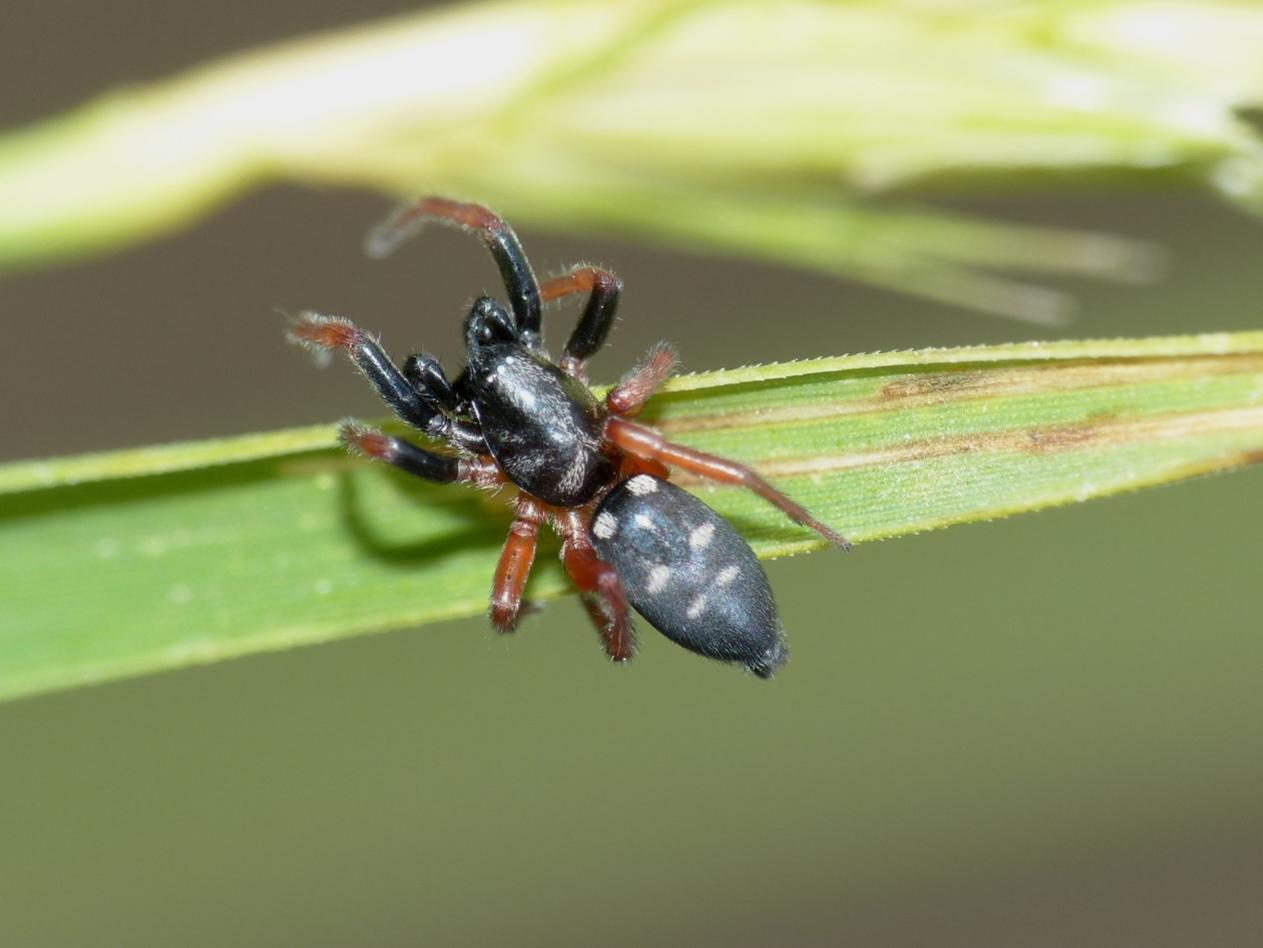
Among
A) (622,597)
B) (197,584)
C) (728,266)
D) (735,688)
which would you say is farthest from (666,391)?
(728,266)

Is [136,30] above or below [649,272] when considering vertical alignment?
above

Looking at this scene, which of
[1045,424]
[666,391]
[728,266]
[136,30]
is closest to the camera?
[1045,424]

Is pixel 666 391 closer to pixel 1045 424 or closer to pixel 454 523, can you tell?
pixel 454 523

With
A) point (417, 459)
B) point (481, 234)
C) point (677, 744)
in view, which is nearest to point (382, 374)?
point (481, 234)

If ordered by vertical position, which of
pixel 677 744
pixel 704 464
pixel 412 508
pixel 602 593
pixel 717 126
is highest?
pixel 717 126

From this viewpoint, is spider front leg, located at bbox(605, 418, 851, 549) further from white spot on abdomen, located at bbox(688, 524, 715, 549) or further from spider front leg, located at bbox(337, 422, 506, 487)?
spider front leg, located at bbox(337, 422, 506, 487)

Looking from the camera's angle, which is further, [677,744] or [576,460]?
[677,744]

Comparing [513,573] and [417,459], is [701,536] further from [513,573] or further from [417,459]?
[417,459]
